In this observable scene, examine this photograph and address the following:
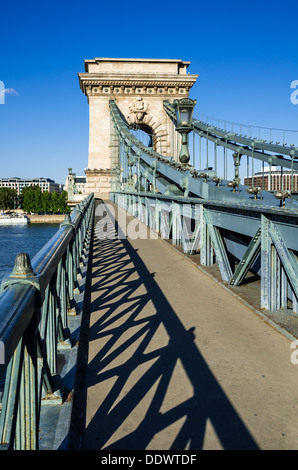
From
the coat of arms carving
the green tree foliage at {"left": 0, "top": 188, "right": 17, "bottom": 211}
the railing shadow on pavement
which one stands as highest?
the coat of arms carving

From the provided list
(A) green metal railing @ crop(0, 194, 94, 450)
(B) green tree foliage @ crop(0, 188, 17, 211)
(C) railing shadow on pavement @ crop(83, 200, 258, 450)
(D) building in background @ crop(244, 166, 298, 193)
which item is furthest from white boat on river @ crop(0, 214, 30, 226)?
(A) green metal railing @ crop(0, 194, 94, 450)

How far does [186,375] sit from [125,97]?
1643 inches

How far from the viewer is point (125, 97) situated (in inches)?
1665

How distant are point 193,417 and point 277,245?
2122 mm

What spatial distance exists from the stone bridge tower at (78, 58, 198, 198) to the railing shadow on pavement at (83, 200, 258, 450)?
118ft

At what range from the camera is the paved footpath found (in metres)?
2.34

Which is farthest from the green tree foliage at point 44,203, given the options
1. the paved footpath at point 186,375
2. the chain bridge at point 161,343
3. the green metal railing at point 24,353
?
the green metal railing at point 24,353

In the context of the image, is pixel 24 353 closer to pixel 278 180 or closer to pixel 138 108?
pixel 278 180

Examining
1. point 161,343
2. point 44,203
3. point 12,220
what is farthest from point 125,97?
Result: point 44,203

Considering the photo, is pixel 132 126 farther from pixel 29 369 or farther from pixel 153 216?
pixel 29 369

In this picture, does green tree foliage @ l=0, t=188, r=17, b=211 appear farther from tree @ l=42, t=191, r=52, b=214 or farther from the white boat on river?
the white boat on river

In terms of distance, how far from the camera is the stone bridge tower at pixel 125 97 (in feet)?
133

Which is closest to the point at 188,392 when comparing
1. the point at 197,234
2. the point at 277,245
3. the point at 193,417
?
the point at 193,417

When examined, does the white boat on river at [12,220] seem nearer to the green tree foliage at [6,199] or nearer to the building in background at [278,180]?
the building in background at [278,180]
